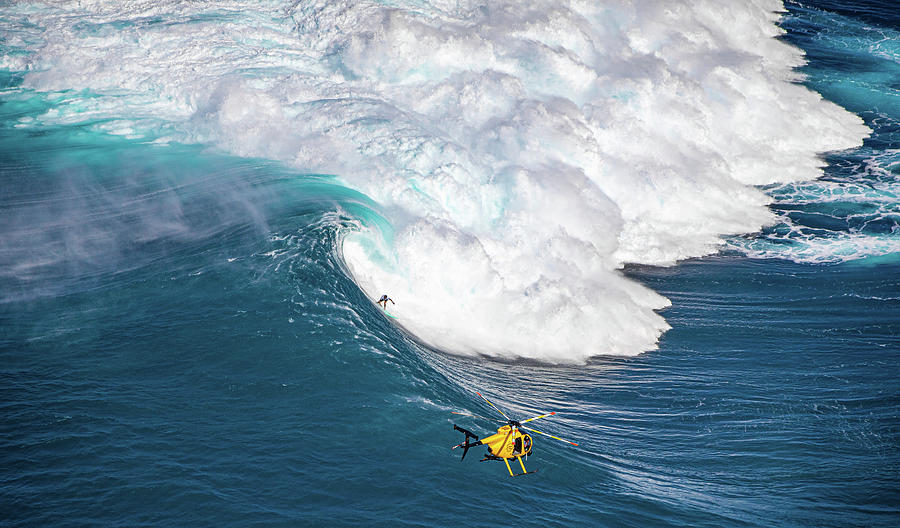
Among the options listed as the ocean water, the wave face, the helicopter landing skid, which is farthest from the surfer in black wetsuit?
the helicopter landing skid

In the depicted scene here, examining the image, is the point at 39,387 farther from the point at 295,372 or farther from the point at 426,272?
the point at 426,272

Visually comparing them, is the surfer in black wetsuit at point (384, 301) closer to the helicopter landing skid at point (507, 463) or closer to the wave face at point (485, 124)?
the wave face at point (485, 124)

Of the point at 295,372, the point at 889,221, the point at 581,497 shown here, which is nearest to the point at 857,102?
the point at 889,221

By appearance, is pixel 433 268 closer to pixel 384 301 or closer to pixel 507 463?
pixel 384 301

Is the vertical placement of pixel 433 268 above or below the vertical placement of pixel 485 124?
below

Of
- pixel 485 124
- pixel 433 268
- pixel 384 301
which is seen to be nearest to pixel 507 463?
pixel 384 301

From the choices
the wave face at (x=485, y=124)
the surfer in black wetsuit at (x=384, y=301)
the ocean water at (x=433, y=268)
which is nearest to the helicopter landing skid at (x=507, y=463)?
the ocean water at (x=433, y=268)

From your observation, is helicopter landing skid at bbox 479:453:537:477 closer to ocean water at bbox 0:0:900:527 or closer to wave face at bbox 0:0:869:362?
ocean water at bbox 0:0:900:527
